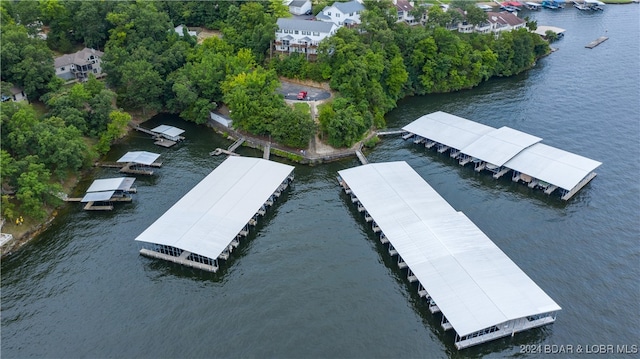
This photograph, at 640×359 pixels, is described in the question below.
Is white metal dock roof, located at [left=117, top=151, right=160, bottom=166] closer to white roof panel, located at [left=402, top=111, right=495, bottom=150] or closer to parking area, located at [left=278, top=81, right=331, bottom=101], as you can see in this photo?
parking area, located at [left=278, top=81, right=331, bottom=101]

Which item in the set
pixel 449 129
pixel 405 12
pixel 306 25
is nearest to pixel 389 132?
pixel 449 129

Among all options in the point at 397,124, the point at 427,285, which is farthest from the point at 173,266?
the point at 397,124

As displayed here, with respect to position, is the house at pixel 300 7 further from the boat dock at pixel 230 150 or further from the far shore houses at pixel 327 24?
the boat dock at pixel 230 150

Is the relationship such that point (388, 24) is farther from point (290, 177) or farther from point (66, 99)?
point (66, 99)

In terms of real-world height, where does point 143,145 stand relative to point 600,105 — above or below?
below

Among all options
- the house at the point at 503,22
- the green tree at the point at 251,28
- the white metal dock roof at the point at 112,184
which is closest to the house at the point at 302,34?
the green tree at the point at 251,28

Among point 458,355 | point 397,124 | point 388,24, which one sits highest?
point 388,24

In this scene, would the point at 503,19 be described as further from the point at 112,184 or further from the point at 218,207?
the point at 112,184
